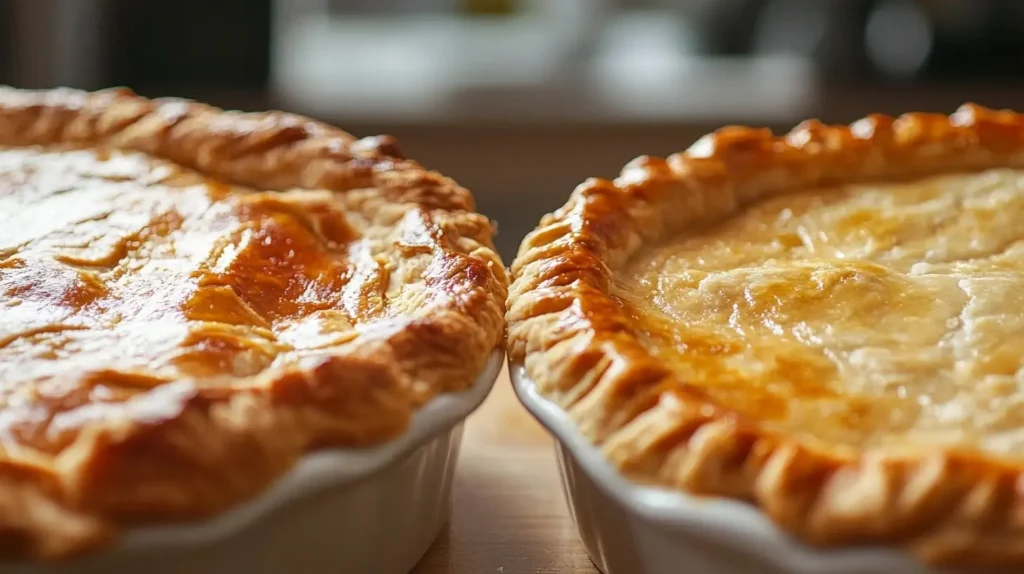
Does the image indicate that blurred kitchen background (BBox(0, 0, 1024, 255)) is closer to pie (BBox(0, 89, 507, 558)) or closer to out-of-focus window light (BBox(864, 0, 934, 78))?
Result: out-of-focus window light (BBox(864, 0, 934, 78))

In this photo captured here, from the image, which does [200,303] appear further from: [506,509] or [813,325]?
[813,325]

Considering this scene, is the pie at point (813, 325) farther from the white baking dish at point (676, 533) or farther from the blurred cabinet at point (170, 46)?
the blurred cabinet at point (170, 46)

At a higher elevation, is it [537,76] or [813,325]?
[813,325]

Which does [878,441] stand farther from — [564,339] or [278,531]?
[278,531]

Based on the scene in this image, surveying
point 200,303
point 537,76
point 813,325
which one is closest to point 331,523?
point 200,303

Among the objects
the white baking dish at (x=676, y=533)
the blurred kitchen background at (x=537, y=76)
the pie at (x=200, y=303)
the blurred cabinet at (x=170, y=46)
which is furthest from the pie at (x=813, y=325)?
the blurred cabinet at (x=170, y=46)

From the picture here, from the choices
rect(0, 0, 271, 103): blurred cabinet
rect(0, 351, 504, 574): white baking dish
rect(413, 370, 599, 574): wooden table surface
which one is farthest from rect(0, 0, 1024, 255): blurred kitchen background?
rect(0, 351, 504, 574): white baking dish

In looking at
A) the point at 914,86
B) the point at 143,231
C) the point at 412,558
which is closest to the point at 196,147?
the point at 143,231
